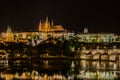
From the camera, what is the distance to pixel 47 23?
409 feet

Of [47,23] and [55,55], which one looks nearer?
[55,55]

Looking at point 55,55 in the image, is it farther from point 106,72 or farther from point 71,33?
point 71,33

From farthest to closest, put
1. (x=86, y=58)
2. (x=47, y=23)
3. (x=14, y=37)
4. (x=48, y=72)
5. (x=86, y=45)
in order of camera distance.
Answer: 1. (x=47, y=23)
2. (x=14, y=37)
3. (x=86, y=45)
4. (x=86, y=58)
5. (x=48, y=72)

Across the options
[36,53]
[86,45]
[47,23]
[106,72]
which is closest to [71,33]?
[47,23]

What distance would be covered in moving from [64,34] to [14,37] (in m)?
11.2

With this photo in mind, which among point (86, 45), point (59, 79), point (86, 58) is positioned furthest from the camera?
point (86, 45)

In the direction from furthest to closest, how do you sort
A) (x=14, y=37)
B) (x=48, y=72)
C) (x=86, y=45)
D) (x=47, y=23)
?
(x=47, y=23) → (x=14, y=37) → (x=86, y=45) → (x=48, y=72)

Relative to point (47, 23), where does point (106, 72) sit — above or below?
below

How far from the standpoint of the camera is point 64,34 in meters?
118

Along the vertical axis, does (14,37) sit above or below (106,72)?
above

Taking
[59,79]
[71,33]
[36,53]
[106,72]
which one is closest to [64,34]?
[71,33]

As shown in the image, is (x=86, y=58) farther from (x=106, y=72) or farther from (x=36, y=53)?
(x=106, y=72)

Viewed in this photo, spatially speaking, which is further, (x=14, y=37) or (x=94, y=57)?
(x=14, y=37)

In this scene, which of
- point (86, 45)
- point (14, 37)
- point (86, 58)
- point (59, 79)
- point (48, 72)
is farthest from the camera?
point (14, 37)
